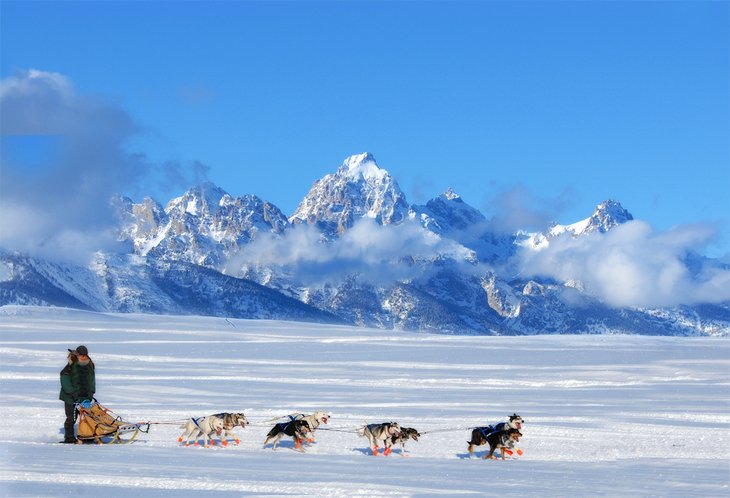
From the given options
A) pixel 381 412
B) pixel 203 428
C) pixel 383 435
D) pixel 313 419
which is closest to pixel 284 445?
pixel 313 419

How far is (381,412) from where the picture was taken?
23.6 m

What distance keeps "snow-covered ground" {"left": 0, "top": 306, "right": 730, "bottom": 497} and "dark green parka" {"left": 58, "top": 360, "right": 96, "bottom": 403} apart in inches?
40.9

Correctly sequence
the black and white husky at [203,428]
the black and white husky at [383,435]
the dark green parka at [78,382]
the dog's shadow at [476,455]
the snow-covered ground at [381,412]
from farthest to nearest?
the dark green parka at [78,382]
the black and white husky at [203,428]
the dog's shadow at [476,455]
the black and white husky at [383,435]
the snow-covered ground at [381,412]

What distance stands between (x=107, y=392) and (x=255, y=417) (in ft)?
21.6

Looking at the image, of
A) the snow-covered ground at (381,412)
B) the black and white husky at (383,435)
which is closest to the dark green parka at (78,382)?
the snow-covered ground at (381,412)

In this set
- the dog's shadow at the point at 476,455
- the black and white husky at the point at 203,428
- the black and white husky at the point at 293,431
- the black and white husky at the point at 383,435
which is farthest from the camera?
the black and white husky at the point at 203,428

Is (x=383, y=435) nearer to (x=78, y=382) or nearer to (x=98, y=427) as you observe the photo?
(x=98, y=427)

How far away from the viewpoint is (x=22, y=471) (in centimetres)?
1565

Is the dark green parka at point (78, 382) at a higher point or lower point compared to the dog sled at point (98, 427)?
higher

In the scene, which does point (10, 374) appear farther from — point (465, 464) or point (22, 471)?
point (465, 464)

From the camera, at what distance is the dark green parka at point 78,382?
19828 mm

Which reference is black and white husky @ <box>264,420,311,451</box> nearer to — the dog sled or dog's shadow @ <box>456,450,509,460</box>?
the dog sled

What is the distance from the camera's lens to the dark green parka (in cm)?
1983

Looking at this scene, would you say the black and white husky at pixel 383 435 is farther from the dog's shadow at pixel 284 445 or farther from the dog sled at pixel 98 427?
the dog sled at pixel 98 427
